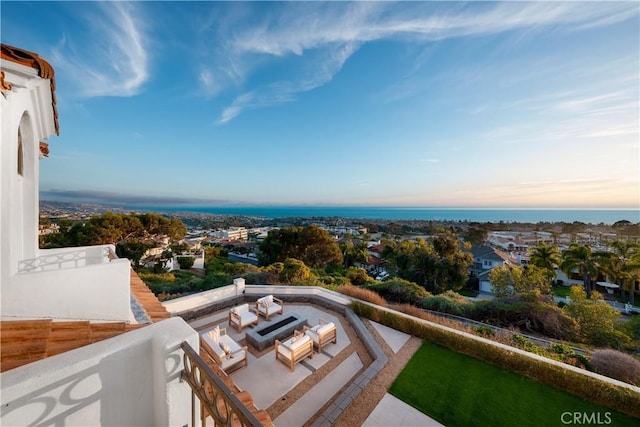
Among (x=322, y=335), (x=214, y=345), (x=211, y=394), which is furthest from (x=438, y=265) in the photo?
(x=211, y=394)

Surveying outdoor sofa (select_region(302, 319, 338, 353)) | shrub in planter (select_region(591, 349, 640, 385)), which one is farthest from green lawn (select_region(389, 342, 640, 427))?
outdoor sofa (select_region(302, 319, 338, 353))

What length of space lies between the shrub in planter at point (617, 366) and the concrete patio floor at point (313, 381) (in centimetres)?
404

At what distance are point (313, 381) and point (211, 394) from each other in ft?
14.8

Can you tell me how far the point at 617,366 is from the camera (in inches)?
200

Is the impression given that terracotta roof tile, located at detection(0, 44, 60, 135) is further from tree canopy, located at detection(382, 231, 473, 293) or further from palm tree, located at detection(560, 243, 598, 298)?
palm tree, located at detection(560, 243, 598, 298)

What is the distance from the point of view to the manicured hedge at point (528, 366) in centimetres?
430

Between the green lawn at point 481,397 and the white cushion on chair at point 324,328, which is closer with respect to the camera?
the green lawn at point 481,397

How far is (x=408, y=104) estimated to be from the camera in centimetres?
1362

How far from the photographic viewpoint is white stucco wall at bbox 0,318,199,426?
1292 mm

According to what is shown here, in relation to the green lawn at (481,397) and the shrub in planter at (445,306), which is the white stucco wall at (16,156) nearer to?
the green lawn at (481,397)

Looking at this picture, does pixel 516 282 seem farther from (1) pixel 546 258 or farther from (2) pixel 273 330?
(2) pixel 273 330

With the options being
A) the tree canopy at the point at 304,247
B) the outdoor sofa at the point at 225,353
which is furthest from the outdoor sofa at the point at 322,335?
the tree canopy at the point at 304,247

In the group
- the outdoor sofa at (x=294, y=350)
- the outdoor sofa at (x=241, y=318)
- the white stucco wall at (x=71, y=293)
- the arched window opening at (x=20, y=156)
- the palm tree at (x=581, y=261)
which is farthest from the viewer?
the palm tree at (x=581, y=261)

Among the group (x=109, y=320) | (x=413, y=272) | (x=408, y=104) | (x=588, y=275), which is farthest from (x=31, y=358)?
(x=588, y=275)
